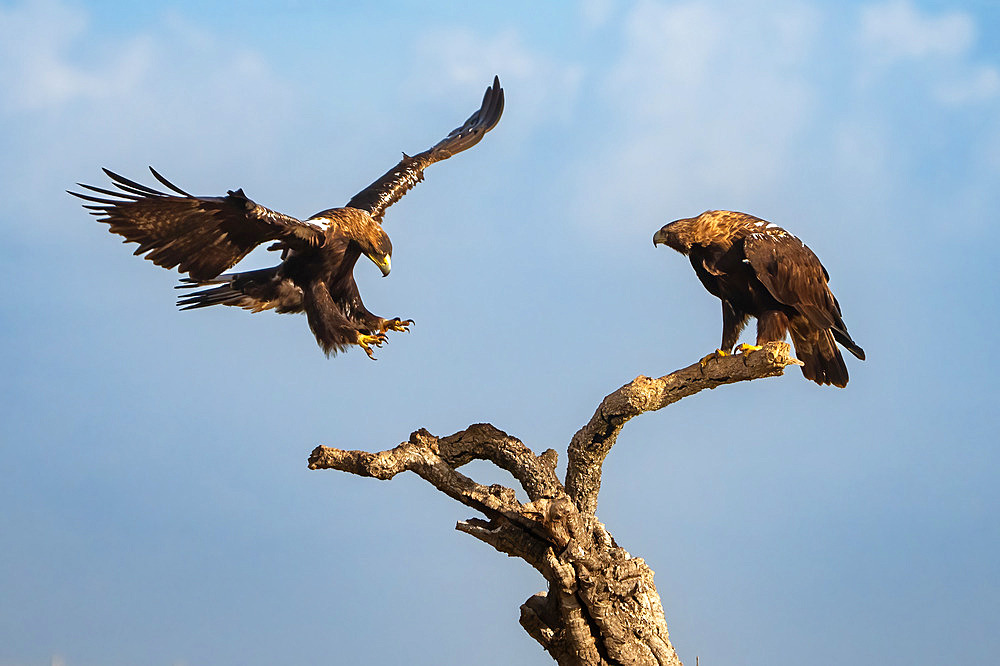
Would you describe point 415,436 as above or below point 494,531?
above

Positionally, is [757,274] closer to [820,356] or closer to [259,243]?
[820,356]

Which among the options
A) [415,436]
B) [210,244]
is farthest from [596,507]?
[210,244]

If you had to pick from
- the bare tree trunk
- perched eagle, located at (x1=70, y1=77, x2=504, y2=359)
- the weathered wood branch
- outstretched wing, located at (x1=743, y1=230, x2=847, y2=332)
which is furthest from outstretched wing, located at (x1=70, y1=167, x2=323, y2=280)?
outstretched wing, located at (x1=743, y1=230, x2=847, y2=332)

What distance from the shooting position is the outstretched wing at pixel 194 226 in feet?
16.9

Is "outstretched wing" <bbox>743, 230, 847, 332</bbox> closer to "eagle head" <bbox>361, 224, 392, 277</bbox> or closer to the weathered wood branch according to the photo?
the weathered wood branch

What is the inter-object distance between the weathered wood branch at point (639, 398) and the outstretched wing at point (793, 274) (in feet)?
1.10

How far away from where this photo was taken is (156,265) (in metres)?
5.37

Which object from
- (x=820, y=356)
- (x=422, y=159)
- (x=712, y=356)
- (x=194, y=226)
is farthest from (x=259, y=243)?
(x=820, y=356)

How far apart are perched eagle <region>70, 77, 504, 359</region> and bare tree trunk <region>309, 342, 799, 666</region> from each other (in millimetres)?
686

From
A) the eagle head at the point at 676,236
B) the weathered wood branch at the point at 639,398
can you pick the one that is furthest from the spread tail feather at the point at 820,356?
the eagle head at the point at 676,236

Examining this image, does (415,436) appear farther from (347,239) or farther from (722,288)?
(722,288)

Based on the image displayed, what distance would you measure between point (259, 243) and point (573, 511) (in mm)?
2224

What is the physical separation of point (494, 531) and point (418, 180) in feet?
9.54

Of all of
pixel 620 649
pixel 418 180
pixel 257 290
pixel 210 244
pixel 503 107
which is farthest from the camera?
pixel 503 107
